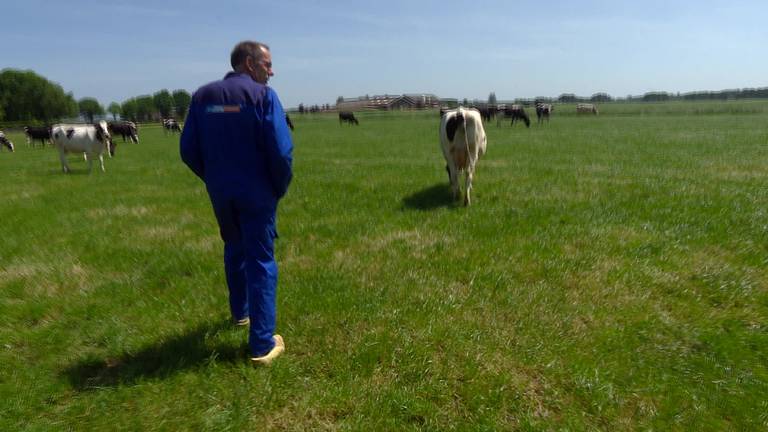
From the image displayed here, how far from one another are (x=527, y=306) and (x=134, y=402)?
344 centimetres

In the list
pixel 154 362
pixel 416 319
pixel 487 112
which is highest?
pixel 487 112

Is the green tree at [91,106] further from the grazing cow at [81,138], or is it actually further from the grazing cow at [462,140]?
the grazing cow at [462,140]

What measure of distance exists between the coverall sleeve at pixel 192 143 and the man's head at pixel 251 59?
1.52 ft

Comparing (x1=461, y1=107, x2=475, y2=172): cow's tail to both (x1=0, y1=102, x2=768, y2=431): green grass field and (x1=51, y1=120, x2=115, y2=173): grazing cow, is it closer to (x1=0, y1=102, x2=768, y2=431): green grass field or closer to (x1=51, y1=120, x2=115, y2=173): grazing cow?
(x1=0, y1=102, x2=768, y2=431): green grass field

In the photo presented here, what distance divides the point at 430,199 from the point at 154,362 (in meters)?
5.65

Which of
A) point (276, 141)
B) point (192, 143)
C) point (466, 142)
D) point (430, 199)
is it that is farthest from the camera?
point (430, 199)

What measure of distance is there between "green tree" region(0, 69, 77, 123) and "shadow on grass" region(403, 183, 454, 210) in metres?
94.9

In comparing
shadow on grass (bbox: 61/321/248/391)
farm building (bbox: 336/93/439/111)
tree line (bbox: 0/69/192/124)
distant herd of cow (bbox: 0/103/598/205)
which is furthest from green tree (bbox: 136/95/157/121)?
shadow on grass (bbox: 61/321/248/391)

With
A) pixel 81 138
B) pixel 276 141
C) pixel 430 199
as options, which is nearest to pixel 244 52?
pixel 276 141

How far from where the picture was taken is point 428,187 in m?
8.82

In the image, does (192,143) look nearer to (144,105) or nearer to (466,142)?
(466,142)

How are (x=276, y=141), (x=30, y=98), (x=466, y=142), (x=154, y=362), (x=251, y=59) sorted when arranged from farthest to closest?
(x=30, y=98)
(x=466, y=142)
(x=154, y=362)
(x=251, y=59)
(x=276, y=141)

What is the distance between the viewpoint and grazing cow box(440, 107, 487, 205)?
23.6ft

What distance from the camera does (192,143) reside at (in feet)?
10.1
